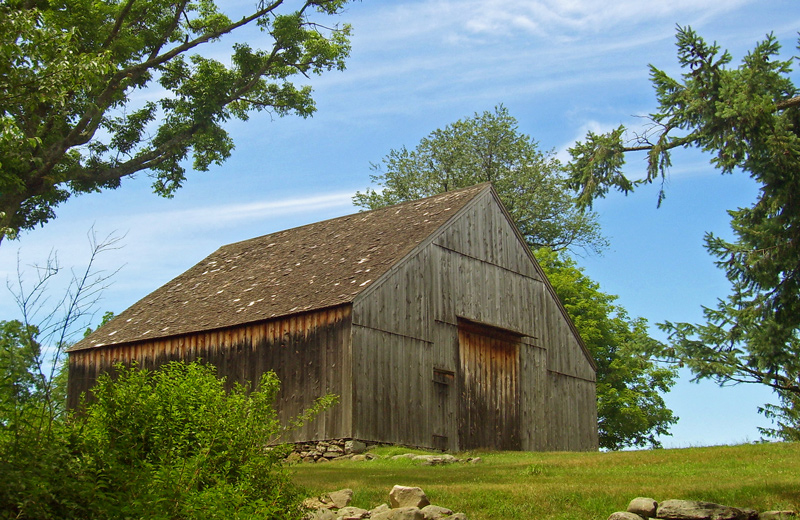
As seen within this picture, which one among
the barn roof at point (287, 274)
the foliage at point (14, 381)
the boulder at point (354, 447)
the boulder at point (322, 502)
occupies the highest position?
the barn roof at point (287, 274)

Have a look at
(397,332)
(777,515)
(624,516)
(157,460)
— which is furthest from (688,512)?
(397,332)

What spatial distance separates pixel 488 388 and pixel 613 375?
47.8 ft

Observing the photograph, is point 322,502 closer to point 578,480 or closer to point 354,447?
point 578,480

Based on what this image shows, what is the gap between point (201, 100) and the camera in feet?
109

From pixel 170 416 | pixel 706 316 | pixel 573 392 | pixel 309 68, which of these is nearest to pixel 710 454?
pixel 706 316

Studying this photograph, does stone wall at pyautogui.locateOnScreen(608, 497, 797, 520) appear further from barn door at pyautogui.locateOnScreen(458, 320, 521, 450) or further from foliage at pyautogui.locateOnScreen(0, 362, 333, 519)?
barn door at pyautogui.locateOnScreen(458, 320, 521, 450)

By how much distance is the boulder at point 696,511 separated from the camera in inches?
539

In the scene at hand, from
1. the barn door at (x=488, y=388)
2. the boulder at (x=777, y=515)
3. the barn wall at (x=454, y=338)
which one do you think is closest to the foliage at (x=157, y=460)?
the boulder at (x=777, y=515)

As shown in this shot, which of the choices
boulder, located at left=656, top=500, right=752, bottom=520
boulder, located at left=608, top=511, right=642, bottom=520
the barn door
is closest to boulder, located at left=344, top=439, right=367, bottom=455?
the barn door

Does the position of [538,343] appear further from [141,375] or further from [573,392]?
[141,375]

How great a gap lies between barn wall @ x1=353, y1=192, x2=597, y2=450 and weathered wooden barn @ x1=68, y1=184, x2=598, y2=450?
0.05m

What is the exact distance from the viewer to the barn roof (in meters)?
26.0

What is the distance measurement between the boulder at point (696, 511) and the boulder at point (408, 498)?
3.76 meters

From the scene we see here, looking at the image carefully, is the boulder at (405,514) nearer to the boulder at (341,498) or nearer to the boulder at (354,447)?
the boulder at (341,498)
